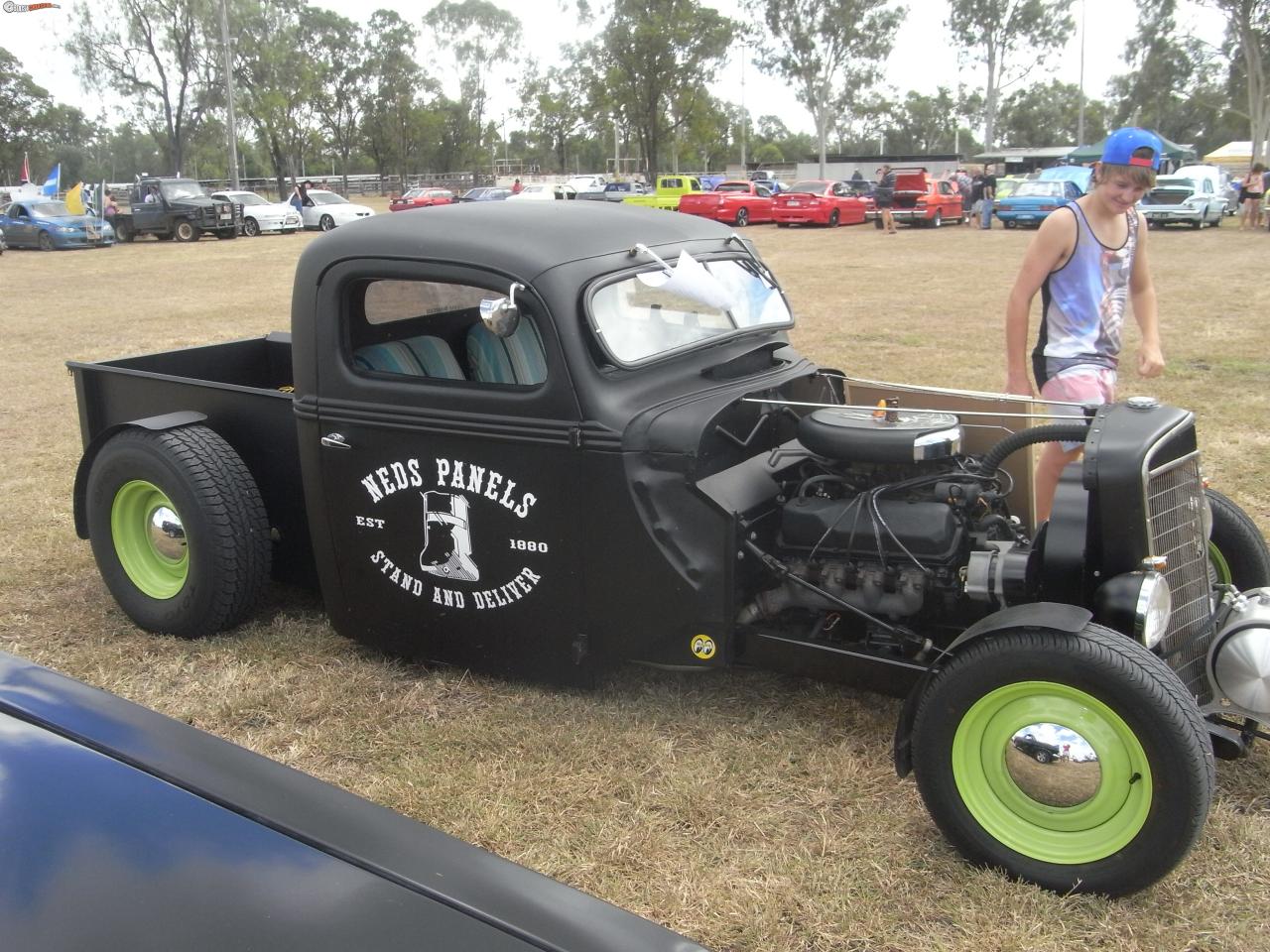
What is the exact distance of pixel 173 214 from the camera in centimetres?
2852

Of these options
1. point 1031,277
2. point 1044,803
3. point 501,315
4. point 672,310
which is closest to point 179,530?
point 501,315

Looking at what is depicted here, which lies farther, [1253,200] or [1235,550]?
[1253,200]

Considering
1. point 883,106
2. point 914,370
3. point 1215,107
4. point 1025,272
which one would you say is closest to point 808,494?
point 1025,272

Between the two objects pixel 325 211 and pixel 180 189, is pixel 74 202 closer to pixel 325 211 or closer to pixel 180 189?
pixel 180 189

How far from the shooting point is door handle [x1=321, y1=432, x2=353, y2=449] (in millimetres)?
3537

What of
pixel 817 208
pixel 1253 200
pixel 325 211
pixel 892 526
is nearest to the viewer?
pixel 892 526

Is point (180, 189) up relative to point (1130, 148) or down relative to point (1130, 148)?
up

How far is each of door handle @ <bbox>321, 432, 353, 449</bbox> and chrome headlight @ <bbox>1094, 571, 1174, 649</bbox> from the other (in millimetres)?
2307

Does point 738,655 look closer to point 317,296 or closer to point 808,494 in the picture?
point 808,494

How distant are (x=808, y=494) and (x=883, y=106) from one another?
8768cm

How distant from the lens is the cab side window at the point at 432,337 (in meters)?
3.54

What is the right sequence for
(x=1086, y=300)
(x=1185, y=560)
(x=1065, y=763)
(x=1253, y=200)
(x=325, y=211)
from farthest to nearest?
1. (x=325, y=211)
2. (x=1253, y=200)
3. (x=1086, y=300)
4. (x=1185, y=560)
5. (x=1065, y=763)

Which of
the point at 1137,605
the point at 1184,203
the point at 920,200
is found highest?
the point at 920,200

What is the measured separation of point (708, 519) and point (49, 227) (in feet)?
94.0
